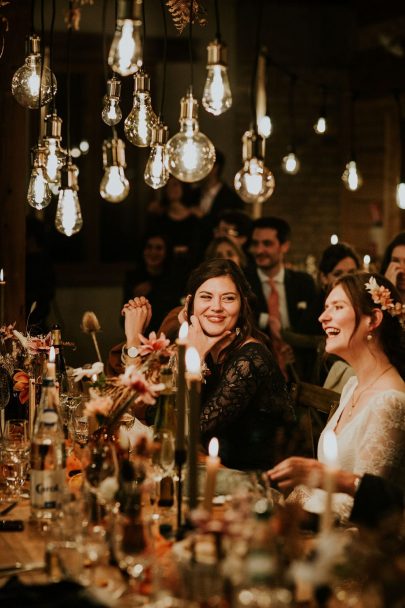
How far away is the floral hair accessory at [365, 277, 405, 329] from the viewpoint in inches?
118

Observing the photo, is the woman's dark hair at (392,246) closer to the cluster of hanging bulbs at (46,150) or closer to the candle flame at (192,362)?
the cluster of hanging bulbs at (46,150)

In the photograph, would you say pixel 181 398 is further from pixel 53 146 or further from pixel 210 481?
pixel 53 146

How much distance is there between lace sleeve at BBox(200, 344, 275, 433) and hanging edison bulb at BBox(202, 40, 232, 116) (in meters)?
1.31

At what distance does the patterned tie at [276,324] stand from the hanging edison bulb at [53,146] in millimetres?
2801

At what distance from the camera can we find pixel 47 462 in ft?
7.88

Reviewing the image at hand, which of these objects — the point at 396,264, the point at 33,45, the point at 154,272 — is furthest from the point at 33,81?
the point at 154,272

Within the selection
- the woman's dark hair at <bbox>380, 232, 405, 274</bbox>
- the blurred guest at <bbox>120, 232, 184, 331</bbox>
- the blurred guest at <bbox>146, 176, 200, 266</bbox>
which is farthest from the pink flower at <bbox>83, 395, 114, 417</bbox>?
the blurred guest at <bbox>146, 176, 200, 266</bbox>

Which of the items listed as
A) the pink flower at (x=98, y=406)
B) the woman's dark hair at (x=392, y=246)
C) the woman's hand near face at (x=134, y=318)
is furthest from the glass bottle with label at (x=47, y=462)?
the woman's dark hair at (x=392, y=246)

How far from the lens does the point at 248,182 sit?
268 centimetres

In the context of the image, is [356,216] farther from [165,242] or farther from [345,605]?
[345,605]

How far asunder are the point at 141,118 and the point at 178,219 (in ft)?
15.6

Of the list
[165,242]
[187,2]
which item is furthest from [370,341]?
[165,242]

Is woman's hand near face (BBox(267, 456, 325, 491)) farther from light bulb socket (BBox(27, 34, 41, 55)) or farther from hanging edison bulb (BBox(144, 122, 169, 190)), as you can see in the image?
light bulb socket (BBox(27, 34, 41, 55))

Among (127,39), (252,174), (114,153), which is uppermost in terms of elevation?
(127,39)
